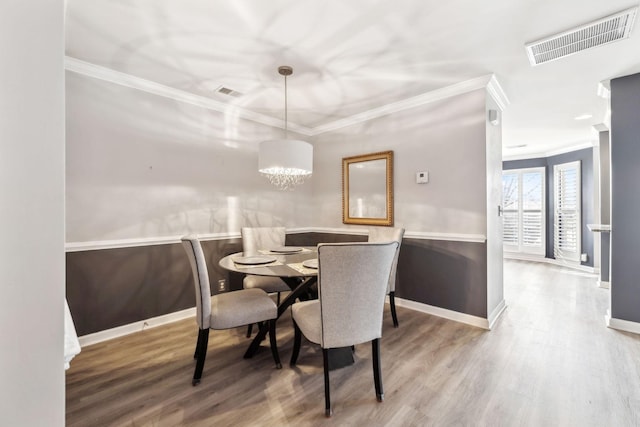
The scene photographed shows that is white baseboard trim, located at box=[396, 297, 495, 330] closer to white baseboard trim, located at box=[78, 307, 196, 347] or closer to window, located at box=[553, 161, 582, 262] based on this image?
white baseboard trim, located at box=[78, 307, 196, 347]

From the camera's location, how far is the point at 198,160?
10.4ft

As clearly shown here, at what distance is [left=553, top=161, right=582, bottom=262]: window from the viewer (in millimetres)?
5496

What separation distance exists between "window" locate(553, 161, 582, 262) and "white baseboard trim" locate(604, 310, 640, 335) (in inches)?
134

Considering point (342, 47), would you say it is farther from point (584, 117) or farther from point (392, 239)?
point (584, 117)

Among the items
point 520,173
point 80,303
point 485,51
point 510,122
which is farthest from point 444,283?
point 520,173

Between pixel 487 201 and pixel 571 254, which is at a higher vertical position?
pixel 487 201

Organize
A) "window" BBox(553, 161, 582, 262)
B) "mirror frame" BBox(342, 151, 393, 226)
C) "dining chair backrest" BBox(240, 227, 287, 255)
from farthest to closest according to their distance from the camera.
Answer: "window" BBox(553, 161, 582, 262) < "mirror frame" BBox(342, 151, 393, 226) < "dining chair backrest" BBox(240, 227, 287, 255)

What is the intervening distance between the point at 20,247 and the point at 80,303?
7.87 feet

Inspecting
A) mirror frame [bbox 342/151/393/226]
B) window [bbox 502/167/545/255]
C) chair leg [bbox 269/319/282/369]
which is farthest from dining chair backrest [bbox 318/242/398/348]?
window [bbox 502/167/545/255]

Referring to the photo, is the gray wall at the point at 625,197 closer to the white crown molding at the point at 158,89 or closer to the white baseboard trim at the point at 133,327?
the white crown molding at the point at 158,89

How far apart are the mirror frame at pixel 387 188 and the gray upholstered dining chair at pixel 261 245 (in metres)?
1.03

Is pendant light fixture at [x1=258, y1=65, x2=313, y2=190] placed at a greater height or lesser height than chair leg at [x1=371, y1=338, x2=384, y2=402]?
greater

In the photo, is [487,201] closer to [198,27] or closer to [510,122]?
[510,122]

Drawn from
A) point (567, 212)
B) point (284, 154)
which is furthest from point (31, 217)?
point (567, 212)
